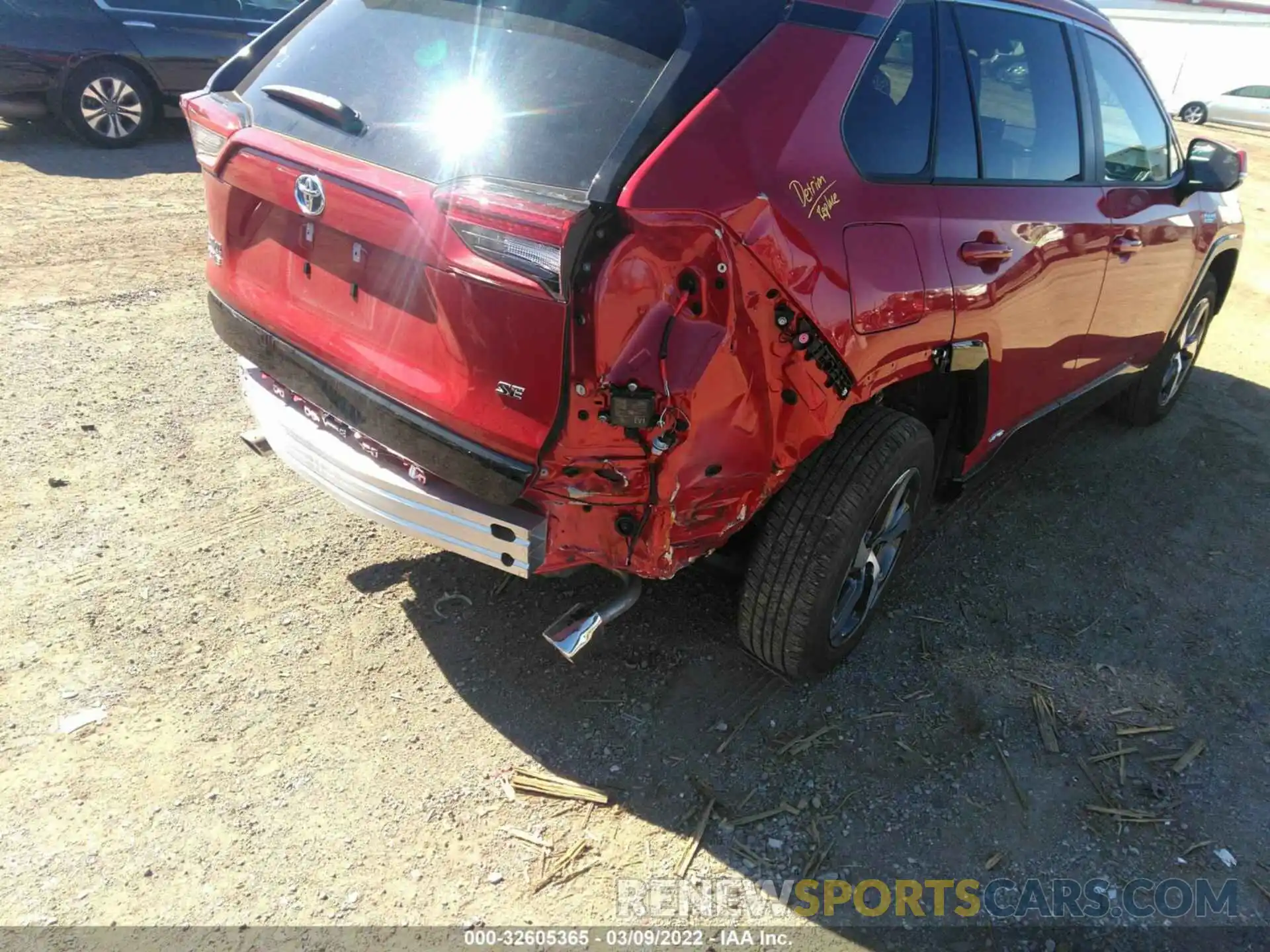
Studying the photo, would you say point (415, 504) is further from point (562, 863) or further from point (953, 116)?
point (953, 116)

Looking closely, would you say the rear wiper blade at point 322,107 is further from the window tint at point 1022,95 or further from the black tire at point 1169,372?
the black tire at point 1169,372

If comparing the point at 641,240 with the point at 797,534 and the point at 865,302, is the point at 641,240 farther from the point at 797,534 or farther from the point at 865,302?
the point at 797,534

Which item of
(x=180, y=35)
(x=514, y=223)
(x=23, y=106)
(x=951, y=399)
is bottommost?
(x=23, y=106)

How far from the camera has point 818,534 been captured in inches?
102

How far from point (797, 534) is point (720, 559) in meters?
0.32

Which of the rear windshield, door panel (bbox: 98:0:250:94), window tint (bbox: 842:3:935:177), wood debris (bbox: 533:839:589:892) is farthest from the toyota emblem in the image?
door panel (bbox: 98:0:250:94)

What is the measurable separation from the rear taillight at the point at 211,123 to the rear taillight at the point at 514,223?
36.1 inches

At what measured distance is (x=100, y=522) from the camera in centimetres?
342

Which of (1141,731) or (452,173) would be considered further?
(1141,731)

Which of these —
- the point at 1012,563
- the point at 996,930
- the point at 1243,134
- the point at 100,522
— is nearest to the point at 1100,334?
the point at 1012,563

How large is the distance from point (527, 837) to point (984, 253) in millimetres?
2147

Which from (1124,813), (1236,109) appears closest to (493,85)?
(1124,813)

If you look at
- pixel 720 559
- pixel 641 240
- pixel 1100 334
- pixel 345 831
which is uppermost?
pixel 641 240

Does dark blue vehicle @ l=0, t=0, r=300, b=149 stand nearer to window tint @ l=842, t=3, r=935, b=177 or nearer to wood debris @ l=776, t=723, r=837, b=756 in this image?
window tint @ l=842, t=3, r=935, b=177
